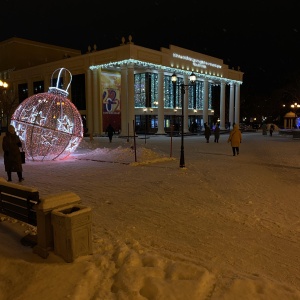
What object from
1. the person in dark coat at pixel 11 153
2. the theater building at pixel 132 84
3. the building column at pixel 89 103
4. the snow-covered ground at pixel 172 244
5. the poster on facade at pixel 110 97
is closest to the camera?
the snow-covered ground at pixel 172 244

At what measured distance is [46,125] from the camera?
13.8 m

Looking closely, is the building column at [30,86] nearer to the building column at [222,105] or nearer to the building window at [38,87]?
the building window at [38,87]

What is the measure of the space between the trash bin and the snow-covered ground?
0.37ft

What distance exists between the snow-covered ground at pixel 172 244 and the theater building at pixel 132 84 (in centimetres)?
2502

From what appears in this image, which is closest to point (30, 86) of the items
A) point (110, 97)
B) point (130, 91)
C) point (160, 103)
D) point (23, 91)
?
point (23, 91)

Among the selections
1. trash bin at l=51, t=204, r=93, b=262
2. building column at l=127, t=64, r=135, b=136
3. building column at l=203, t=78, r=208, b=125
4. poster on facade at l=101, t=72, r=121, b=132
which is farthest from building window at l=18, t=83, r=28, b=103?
trash bin at l=51, t=204, r=93, b=262

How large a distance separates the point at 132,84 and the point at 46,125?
20.9 meters

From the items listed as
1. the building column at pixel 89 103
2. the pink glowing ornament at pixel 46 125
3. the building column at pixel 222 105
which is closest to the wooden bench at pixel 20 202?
the pink glowing ornament at pixel 46 125

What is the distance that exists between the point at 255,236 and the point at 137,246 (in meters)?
1.98

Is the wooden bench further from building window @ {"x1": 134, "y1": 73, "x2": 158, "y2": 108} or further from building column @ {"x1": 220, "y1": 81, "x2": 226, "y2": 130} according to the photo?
building column @ {"x1": 220, "y1": 81, "x2": 226, "y2": 130}

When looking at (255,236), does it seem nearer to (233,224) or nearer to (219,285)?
(233,224)

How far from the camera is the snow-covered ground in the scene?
141 inches

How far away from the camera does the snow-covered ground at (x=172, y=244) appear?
3.57 meters

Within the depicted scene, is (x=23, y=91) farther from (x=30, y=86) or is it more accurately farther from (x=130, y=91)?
(x=130, y=91)
